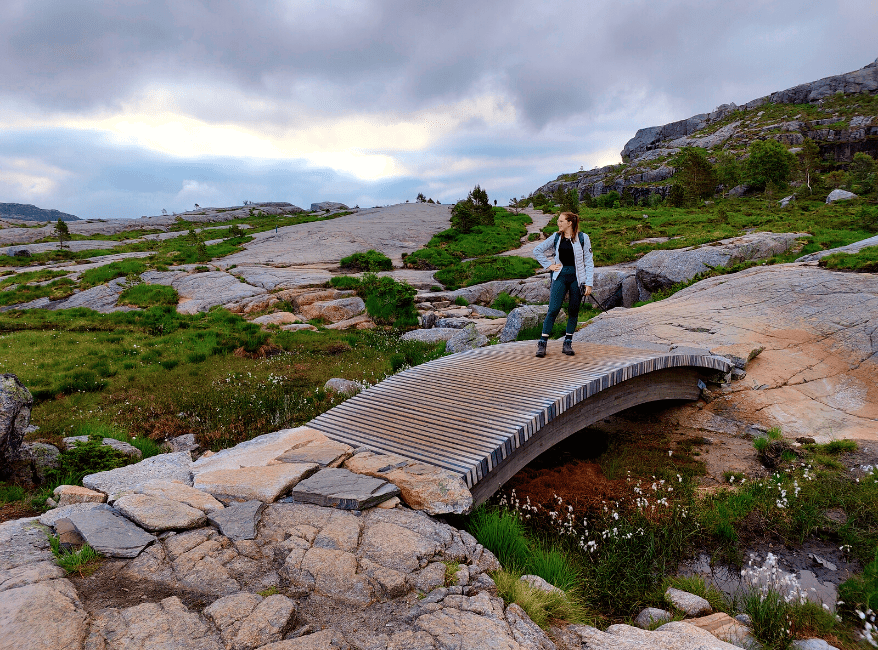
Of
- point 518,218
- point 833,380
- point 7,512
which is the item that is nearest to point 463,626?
point 7,512

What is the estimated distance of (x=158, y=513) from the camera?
4410 millimetres

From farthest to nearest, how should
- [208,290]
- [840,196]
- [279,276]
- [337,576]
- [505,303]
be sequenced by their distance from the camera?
1. [840,196]
2. [279,276]
3. [208,290]
4. [505,303]
5. [337,576]

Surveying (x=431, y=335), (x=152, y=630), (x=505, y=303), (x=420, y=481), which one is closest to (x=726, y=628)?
(x=420, y=481)

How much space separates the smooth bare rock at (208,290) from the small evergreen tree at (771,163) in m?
68.6

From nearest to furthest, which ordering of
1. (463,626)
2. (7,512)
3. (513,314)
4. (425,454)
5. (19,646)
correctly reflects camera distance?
1. (19,646)
2. (463,626)
3. (7,512)
4. (425,454)
5. (513,314)

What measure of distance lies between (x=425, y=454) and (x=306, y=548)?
2274 millimetres

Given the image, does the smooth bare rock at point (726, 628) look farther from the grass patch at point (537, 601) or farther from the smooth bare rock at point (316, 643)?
the smooth bare rock at point (316, 643)

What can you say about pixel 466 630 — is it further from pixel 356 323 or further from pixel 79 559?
pixel 356 323

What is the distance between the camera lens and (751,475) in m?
8.19

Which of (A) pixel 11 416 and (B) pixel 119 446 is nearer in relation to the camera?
(A) pixel 11 416

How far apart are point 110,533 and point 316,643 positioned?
2.38m

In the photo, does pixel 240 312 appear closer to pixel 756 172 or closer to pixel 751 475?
pixel 751 475

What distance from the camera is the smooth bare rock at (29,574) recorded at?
128 inches

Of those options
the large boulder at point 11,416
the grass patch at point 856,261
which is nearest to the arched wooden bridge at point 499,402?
the large boulder at point 11,416
